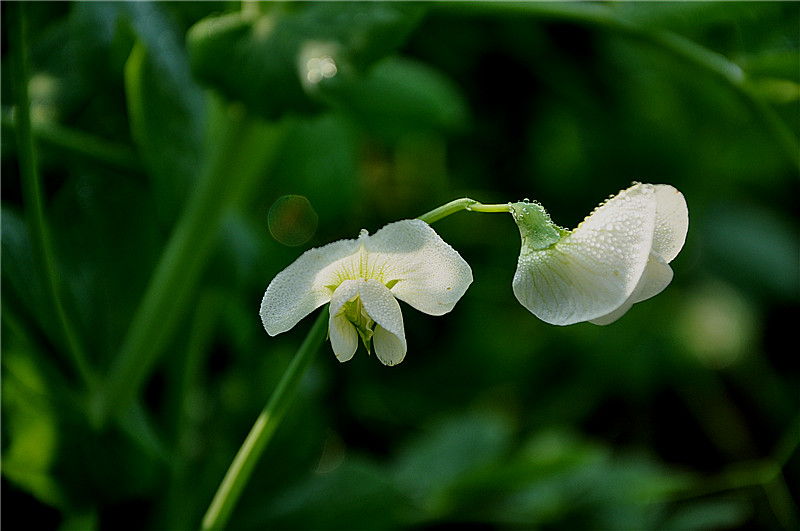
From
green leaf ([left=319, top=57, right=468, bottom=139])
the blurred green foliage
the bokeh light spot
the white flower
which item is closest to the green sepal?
the white flower

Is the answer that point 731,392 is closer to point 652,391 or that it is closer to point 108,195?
point 652,391

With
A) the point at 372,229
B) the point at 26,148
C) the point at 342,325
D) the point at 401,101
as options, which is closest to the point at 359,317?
the point at 342,325

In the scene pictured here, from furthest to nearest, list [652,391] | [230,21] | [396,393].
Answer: [652,391], [396,393], [230,21]

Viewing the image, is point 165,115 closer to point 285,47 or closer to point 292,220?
point 285,47

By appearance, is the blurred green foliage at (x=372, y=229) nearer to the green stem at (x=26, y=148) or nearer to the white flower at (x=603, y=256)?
the green stem at (x=26, y=148)

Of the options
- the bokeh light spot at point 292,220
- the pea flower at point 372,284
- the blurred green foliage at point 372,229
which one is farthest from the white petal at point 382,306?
the bokeh light spot at point 292,220

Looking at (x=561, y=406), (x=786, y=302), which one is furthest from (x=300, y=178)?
(x=786, y=302)
